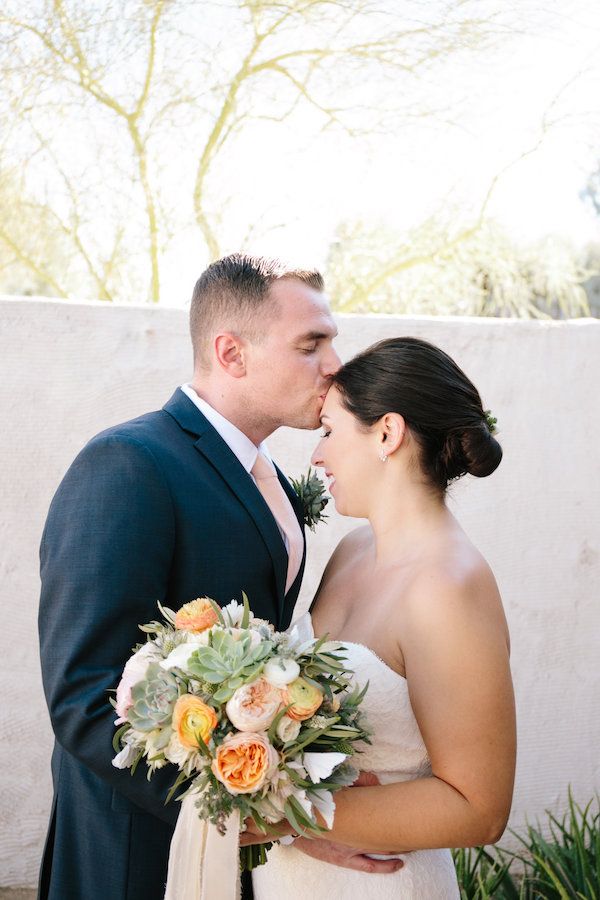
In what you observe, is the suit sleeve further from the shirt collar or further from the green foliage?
the green foliage

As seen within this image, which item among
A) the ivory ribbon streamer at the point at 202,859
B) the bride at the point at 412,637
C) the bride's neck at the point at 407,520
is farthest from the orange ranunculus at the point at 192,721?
the bride's neck at the point at 407,520

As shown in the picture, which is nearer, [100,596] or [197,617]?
[197,617]

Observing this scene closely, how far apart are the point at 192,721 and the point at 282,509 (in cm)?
98

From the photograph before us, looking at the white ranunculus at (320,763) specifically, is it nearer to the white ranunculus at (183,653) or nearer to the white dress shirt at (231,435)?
the white ranunculus at (183,653)

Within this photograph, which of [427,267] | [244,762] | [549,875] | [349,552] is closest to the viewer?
[244,762]

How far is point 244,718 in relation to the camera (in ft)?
5.25

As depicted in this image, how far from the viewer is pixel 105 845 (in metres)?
2.06

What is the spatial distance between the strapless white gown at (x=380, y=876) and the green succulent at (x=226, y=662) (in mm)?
403

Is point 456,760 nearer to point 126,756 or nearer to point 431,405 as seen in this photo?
point 126,756

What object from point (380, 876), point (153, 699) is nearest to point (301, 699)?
point (153, 699)

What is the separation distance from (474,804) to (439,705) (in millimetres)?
198

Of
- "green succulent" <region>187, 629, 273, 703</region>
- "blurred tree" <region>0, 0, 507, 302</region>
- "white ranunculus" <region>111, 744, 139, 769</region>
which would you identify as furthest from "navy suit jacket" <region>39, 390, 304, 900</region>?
"blurred tree" <region>0, 0, 507, 302</region>

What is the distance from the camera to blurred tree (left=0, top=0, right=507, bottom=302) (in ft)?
29.6

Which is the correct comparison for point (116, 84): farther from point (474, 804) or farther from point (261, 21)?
point (474, 804)
